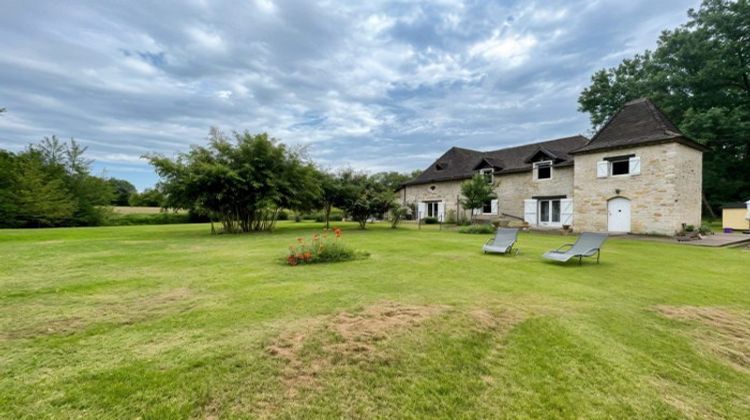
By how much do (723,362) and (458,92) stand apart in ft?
70.4

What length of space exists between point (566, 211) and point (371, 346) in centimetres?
2005

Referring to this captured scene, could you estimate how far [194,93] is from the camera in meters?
19.2

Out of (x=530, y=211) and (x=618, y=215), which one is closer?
(x=618, y=215)

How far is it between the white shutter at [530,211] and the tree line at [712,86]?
40.5 feet

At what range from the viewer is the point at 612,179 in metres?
16.4

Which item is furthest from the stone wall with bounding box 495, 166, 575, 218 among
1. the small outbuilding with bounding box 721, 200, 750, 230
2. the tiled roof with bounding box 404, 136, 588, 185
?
the small outbuilding with bounding box 721, 200, 750, 230

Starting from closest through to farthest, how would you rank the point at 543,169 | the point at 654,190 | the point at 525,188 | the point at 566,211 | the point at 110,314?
1. the point at 110,314
2. the point at 654,190
3. the point at 566,211
4. the point at 543,169
5. the point at 525,188

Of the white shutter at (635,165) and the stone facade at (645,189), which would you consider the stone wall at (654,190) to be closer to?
the stone facade at (645,189)

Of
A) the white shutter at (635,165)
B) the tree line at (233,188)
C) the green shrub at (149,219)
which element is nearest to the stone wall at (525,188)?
the white shutter at (635,165)

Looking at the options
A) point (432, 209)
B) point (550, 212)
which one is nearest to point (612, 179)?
point (550, 212)

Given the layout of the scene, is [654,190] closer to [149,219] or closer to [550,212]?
[550,212]

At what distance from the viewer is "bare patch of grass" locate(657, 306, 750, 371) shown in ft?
9.85

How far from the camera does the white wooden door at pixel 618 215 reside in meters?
16.0

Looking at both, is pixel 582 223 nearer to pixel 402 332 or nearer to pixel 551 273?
pixel 551 273
